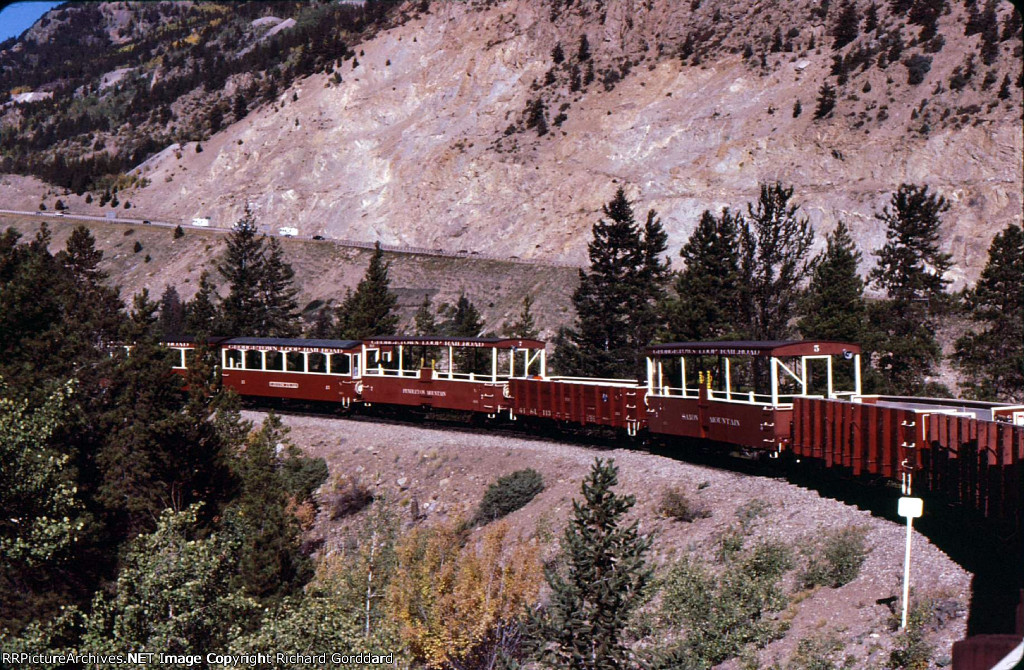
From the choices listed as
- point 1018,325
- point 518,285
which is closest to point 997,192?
point 1018,325

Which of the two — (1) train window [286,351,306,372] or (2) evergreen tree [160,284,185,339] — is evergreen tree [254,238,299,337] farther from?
(1) train window [286,351,306,372]

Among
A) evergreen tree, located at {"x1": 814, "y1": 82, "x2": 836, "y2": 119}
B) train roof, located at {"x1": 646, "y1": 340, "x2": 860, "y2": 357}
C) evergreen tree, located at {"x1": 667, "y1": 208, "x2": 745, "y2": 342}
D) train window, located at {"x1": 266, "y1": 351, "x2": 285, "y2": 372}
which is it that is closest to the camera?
train roof, located at {"x1": 646, "y1": 340, "x2": 860, "y2": 357}

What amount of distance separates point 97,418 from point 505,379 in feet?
51.0

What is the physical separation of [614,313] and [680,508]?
89.6 feet

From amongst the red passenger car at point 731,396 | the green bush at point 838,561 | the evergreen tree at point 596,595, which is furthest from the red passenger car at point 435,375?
the evergreen tree at point 596,595

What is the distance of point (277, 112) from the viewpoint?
130250 mm

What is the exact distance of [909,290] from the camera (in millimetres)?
58781

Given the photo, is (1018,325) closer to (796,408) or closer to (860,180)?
(796,408)

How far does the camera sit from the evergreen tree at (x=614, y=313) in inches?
1966

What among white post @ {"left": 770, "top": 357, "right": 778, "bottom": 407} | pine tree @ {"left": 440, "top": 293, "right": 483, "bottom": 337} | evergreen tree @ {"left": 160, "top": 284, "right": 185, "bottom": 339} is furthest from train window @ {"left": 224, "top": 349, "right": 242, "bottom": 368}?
white post @ {"left": 770, "top": 357, "right": 778, "bottom": 407}

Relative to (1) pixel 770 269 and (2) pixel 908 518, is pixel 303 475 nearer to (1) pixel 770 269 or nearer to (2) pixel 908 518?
(1) pixel 770 269

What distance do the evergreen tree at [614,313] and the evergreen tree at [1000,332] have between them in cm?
1724

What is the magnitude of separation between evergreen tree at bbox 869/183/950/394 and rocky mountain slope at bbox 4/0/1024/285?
508 centimetres

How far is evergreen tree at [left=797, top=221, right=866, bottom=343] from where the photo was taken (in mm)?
42156
